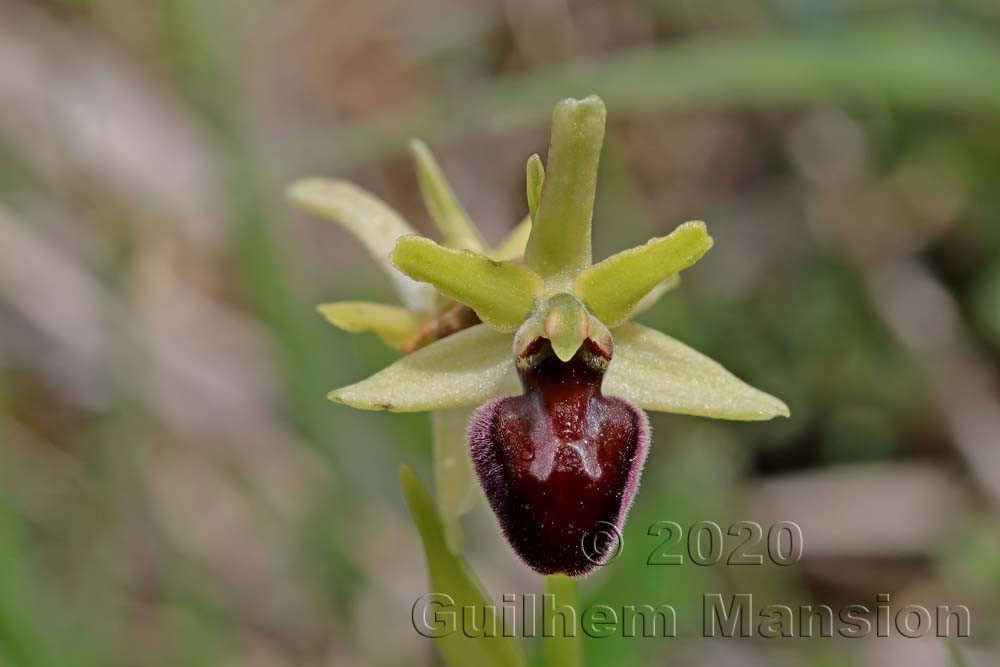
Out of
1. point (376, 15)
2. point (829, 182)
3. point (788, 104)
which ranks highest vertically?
point (376, 15)

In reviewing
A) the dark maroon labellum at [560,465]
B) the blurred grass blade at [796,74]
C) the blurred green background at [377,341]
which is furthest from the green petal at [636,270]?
the blurred grass blade at [796,74]

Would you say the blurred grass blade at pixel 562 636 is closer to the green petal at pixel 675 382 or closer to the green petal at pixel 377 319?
the green petal at pixel 675 382

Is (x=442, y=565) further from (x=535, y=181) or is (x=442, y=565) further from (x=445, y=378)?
(x=535, y=181)

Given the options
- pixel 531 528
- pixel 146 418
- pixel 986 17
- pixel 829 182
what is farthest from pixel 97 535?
pixel 986 17

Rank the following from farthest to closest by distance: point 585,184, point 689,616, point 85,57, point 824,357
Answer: point 85,57, point 824,357, point 689,616, point 585,184

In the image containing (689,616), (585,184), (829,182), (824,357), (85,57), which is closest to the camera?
(585,184)

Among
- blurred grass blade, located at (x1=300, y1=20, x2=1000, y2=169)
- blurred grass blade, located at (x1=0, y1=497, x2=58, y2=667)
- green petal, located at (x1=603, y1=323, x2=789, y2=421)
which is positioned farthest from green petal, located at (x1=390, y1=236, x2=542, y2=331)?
blurred grass blade, located at (x1=300, y1=20, x2=1000, y2=169)

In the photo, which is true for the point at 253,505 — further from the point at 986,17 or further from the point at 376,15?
the point at 986,17
